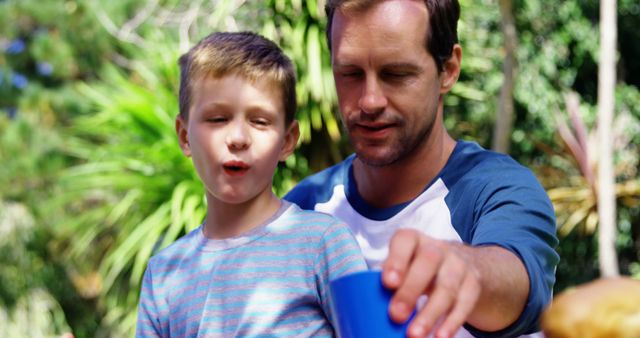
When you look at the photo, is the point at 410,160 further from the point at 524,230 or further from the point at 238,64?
the point at 524,230

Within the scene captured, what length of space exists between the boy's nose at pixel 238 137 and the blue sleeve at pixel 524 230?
0.51 metres

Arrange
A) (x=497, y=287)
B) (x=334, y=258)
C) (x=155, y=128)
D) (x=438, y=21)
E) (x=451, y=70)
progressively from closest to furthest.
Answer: (x=497, y=287) < (x=334, y=258) < (x=438, y=21) < (x=451, y=70) < (x=155, y=128)

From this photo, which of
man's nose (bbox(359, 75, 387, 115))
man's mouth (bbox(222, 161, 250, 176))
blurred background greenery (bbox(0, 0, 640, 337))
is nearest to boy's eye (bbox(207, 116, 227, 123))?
man's mouth (bbox(222, 161, 250, 176))

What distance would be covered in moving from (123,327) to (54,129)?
1179 cm

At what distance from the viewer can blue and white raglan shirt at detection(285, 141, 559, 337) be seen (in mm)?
1511

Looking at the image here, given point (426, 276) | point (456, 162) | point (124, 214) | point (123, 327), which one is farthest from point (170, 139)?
point (426, 276)

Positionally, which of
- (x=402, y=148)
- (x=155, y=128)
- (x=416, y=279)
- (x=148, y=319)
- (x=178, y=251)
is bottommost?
(x=155, y=128)

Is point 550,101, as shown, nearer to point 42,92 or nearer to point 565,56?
point 565,56

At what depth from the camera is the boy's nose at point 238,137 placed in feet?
6.47

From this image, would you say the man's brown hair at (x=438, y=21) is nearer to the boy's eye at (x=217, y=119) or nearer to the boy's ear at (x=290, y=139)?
the boy's ear at (x=290, y=139)

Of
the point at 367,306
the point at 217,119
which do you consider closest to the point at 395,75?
the point at 217,119

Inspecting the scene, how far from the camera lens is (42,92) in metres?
20.6

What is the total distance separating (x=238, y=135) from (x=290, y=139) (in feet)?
0.73

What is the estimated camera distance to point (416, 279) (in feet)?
3.05
